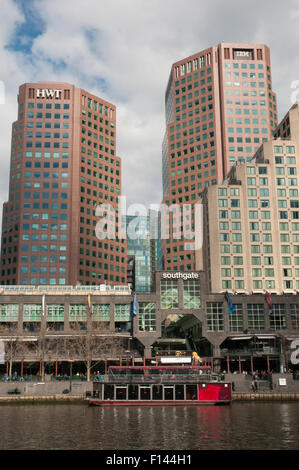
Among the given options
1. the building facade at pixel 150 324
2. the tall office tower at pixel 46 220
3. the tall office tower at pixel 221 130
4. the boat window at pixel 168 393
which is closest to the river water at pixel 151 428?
the boat window at pixel 168 393

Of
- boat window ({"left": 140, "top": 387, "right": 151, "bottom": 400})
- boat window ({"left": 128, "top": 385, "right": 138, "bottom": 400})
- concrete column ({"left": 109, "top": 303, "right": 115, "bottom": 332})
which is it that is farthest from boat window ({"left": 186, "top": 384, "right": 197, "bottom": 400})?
concrete column ({"left": 109, "top": 303, "right": 115, "bottom": 332})

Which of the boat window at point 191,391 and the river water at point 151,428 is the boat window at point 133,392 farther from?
the boat window at point 191,391

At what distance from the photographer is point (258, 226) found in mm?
138750

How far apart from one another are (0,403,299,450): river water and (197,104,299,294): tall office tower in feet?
217

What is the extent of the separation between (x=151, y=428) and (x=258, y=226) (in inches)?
3719

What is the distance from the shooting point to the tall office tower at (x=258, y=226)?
136000 millimetres

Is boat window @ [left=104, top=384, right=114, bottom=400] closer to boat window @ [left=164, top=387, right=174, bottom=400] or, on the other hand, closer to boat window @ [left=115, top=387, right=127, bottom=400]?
boat window @ [left=115, top=387, right=127, bottom=400]

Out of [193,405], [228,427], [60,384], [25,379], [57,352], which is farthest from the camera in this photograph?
[57,352]

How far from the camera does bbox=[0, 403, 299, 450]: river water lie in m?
42.5

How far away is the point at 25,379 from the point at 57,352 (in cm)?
1653

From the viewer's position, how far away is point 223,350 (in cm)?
11169

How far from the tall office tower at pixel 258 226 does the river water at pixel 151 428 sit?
217 ft

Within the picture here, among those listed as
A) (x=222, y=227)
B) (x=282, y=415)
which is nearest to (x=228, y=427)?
(x=282, y=415)
